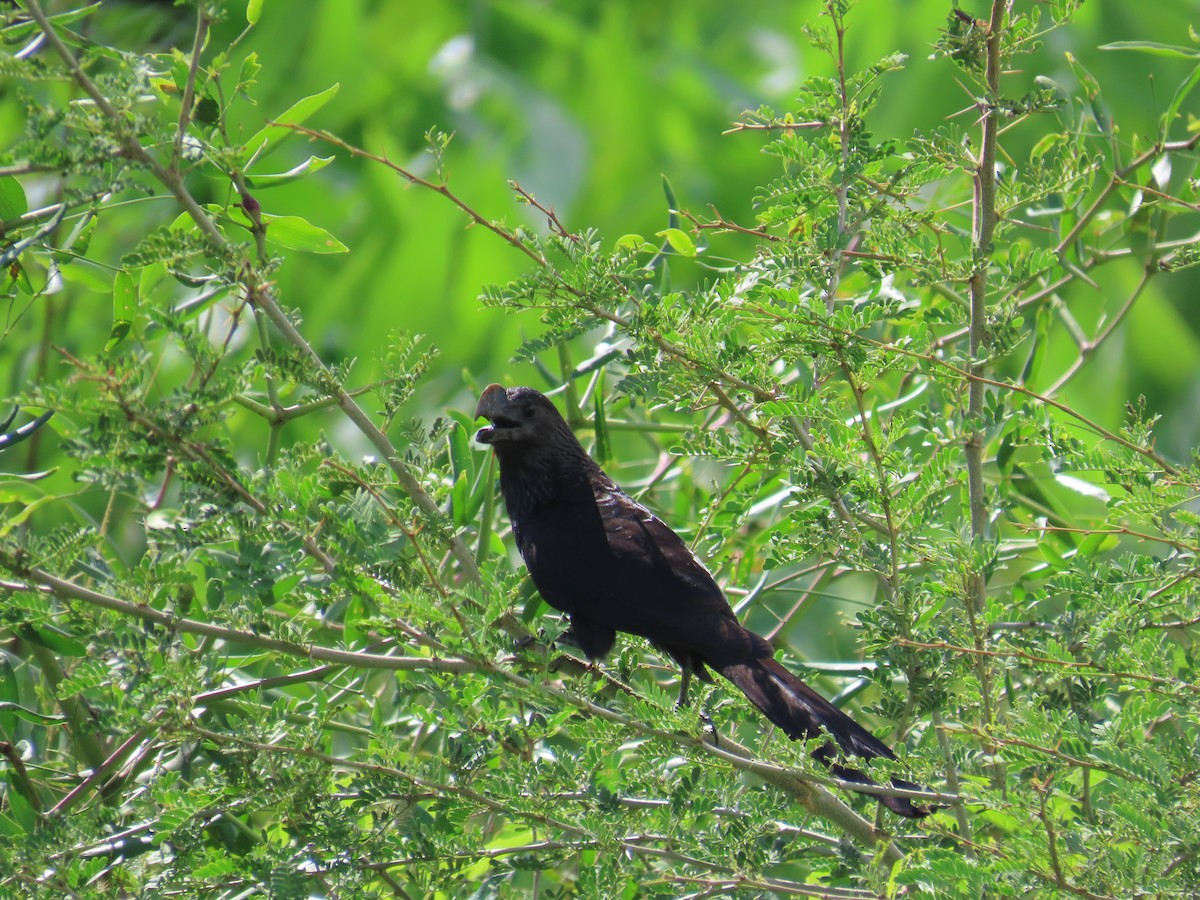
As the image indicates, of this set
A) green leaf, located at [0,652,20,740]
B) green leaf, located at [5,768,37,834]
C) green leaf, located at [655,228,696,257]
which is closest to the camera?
green leaf, located at [5,768,37,834]

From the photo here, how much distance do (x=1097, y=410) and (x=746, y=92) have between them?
3052 mm

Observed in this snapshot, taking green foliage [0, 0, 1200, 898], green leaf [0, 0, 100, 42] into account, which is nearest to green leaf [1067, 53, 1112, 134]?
green foliage [0, 0, 1200, 898]

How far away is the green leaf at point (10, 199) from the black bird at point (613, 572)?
1.16m

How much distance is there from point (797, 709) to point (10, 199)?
1828 mm

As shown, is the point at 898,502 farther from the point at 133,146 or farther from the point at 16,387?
the point at 16,387

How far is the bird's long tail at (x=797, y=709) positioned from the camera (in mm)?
2523

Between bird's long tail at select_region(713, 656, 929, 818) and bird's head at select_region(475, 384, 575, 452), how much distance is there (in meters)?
0.82

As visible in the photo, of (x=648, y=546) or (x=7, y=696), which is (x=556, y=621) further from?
(x=7, y=696)

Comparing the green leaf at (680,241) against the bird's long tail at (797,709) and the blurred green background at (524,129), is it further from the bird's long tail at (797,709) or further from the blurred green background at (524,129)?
the blurred green background at (524,129)

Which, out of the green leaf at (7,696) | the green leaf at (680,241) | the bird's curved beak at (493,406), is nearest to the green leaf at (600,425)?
the bird's curved beak at (493,406)

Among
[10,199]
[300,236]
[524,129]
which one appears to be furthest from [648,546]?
[524,129]

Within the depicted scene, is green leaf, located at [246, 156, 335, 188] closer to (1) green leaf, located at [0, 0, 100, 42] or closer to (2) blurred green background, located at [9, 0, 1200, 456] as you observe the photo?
(1) green leaf, located at [0, 0, 100, 42]

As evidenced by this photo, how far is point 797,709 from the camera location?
8.52 feet

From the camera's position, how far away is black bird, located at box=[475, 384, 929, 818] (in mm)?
2689
